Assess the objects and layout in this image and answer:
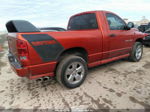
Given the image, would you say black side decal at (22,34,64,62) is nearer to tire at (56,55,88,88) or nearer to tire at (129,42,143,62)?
tire at (56,55,88,88)

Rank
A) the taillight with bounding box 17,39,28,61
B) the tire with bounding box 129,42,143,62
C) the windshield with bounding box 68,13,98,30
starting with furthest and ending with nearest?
the tire with bounding box 129,42,143,62 < the windshield with bounding box 68,13,98,30 < the taillight with bounding box 17,39,28,61

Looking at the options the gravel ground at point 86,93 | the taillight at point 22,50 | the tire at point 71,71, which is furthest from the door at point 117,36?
the taillight at point 22,50

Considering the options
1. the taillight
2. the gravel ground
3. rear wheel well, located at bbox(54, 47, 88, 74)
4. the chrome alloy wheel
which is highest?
the taillight

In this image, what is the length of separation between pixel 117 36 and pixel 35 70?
2.62m

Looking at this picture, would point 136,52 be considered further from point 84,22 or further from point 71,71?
point 71,71

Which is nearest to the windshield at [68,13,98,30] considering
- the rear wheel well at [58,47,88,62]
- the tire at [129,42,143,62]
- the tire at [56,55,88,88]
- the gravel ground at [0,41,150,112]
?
the rear wheel well at [58,47,88,62]

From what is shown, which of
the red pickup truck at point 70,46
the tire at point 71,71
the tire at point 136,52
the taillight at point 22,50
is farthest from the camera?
the tire at point 136,52

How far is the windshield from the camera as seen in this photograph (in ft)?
10.4

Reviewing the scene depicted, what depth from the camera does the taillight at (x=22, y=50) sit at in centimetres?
197

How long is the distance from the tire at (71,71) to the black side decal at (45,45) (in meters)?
0.30

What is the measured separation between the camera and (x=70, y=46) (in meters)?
2.51

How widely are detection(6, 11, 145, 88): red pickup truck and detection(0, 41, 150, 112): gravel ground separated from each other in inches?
14.0

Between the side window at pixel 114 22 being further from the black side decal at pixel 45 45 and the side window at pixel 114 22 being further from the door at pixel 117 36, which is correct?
the black side decal at pixel 45 45

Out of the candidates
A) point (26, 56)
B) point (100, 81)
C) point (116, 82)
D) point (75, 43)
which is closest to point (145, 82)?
point (116, 82)
